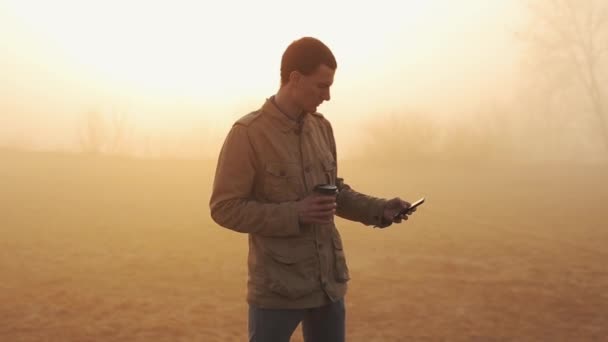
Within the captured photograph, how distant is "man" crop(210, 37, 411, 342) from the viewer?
6.98ft

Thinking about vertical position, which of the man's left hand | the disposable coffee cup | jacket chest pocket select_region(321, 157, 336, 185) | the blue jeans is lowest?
the blue jeans

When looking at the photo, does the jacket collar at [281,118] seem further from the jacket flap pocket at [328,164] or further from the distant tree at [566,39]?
the distant tree at [566,39]

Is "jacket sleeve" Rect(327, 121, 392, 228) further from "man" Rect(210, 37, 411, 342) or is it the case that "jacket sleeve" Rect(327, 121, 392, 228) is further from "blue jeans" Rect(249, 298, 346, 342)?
"blue jeans" Rect(249, 298, 346, 342)

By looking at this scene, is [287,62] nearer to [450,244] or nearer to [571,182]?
[450,244]

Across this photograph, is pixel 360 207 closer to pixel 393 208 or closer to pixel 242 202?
pixel 393 208

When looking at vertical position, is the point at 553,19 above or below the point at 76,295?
above

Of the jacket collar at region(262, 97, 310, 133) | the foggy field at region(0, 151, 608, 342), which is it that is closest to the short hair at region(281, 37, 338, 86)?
the jacket collar at region(262, 97, 310, 133)

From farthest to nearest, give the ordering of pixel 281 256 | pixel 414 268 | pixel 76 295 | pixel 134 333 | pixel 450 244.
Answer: pixel 450 244, pixel 414 268, pixel 76 295, pixel 134 333, pixel 281 256

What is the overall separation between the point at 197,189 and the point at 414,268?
895 cm

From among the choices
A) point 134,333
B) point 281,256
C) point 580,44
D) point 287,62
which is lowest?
point 134,333

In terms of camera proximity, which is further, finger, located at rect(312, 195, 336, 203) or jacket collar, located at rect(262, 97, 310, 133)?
jacket collar, located at rect(262, 97, 310, 133)

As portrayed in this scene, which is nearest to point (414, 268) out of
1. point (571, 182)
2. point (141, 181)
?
point (141, 181)

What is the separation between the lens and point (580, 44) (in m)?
21.1

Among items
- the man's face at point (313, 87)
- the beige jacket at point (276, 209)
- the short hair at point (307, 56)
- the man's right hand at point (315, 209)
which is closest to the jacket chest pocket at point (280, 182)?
the beige jacket at point (276, 209)
